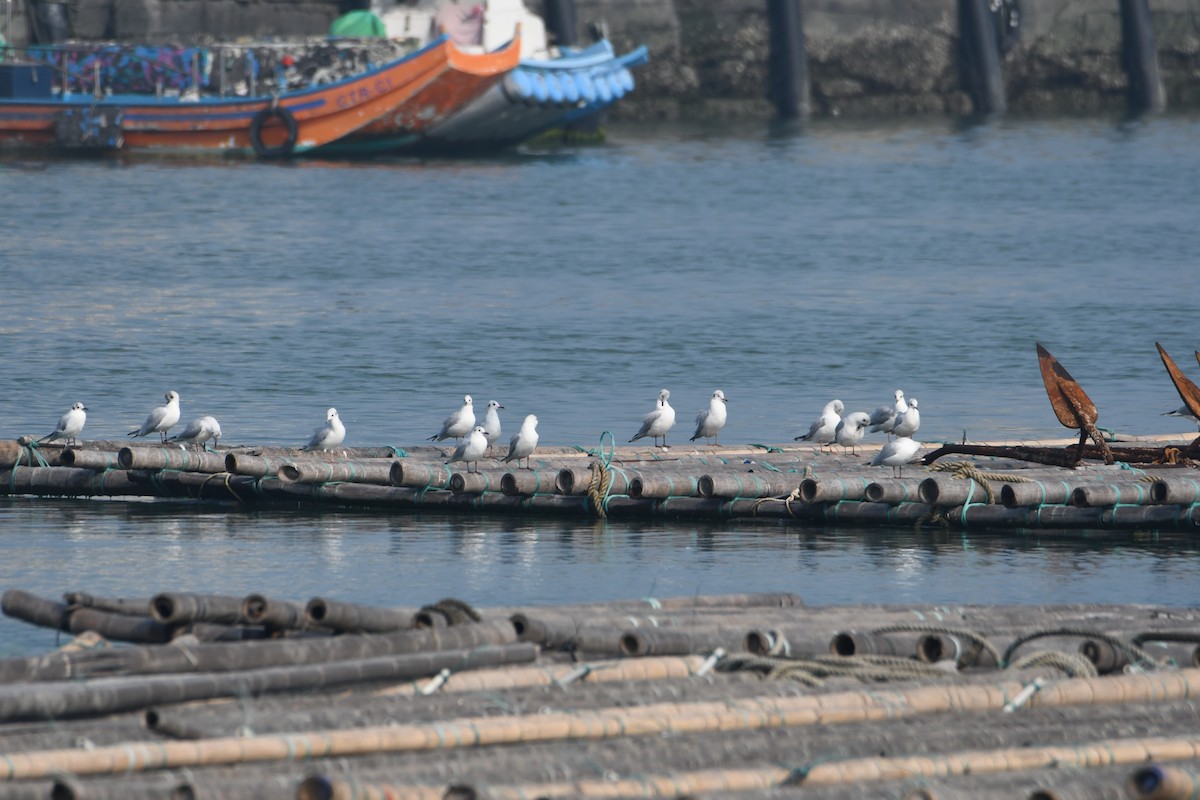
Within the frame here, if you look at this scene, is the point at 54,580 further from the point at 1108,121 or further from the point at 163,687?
the point at 1108,121

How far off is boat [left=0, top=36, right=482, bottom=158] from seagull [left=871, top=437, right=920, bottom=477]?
3713 cm

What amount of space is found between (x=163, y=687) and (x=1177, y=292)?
28641 mm

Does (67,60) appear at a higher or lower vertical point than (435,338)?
higher

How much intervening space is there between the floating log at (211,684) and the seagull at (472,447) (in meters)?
7.35

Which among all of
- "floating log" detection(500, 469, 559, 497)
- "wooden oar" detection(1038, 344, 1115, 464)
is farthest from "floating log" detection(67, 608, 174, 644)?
"wooden oar" detection(1038, 344, 1115, 464)

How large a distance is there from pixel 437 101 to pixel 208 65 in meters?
6.01

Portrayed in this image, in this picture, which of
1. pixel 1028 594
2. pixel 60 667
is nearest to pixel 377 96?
pixel 1028 594

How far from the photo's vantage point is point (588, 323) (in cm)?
3119

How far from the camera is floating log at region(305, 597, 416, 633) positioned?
31.7 feet

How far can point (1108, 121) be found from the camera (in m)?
67.1

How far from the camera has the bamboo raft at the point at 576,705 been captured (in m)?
8.08

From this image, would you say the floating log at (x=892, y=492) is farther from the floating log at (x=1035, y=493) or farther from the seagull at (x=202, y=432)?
the seagull at (x=202, y=432)

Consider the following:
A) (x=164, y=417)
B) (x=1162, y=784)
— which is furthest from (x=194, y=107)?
(x=1162, y=784)

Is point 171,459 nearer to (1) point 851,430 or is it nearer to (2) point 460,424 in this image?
(2) point 460,424
